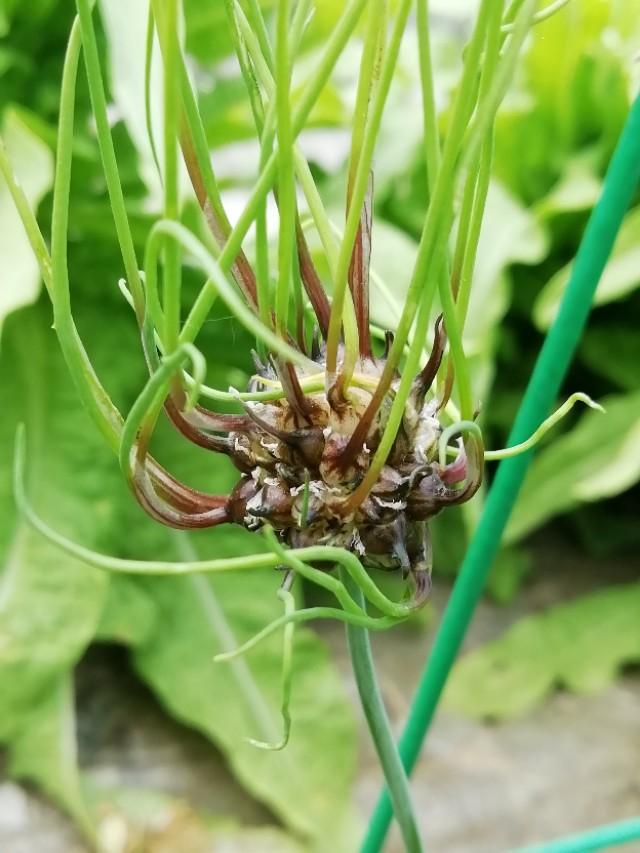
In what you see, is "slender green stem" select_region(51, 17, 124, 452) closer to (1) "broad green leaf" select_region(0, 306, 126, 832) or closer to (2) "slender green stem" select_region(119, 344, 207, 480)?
(2) "slender green stem" select_region(119, 344, 207, 480)

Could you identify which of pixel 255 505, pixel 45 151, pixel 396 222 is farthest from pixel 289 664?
pixel 396 222

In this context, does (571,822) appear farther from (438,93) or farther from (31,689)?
(438,93)

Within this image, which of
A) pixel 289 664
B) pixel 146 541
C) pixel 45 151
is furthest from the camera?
pixel 146 541

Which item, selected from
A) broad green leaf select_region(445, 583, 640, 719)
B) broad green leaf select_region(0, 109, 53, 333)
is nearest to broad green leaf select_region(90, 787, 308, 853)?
broad green leaf select_region(445, 583, 640, 719)

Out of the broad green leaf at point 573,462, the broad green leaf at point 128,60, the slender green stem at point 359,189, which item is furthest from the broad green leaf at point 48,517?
the slender green stem at point 359,189

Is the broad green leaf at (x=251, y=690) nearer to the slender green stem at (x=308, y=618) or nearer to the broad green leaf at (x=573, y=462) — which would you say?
the broad green leaf at (x=573, y=462)
